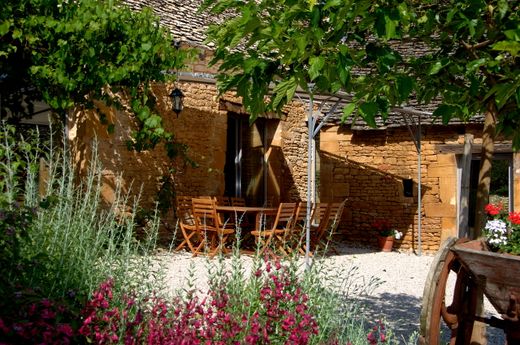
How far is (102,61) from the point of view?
815 centimetres

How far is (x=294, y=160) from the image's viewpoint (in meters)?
12.9

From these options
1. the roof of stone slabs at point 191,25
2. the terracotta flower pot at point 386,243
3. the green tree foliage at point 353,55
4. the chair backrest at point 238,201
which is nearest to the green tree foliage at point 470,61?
the green tree foliage at point 353,55

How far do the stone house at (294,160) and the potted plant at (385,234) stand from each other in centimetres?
16

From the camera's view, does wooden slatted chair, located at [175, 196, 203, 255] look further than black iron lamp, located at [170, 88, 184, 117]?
No

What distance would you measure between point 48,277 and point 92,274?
23cm

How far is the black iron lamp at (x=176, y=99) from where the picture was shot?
→ 9531 mm

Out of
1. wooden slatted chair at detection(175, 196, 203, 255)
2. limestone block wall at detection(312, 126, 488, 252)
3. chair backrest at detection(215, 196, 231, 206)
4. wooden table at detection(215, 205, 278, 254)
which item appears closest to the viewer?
wooden table at detection(215, 205, 278, 254)

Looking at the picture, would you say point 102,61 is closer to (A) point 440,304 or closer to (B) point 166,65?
(B) point 166,65

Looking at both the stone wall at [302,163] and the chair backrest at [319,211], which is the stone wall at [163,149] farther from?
the chair backrest at [319,211]

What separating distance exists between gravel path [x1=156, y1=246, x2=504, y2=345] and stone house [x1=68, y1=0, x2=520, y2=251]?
1.03 metres

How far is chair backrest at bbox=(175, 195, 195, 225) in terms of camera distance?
30.5 ft

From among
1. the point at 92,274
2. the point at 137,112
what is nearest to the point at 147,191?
the point at 137,112

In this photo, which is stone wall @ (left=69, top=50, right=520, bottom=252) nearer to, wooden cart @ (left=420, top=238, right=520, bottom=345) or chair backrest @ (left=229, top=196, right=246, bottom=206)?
chair backrest @ (left=229, top=196, right=246, bottom=206)

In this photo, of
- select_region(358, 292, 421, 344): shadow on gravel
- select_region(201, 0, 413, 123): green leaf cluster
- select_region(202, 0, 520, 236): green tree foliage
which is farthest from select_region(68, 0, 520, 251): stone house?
select_region(201, 0, 413, 123): green leaf cluster
